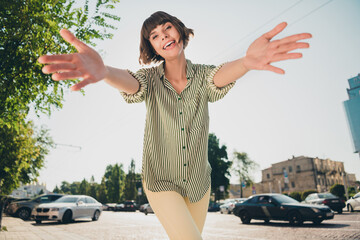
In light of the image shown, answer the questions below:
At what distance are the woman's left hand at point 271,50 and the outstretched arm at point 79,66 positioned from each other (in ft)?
3.09

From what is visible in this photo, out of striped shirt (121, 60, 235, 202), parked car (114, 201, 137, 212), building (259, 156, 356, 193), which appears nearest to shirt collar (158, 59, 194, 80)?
striped shirt (121, 60, 235, 202)

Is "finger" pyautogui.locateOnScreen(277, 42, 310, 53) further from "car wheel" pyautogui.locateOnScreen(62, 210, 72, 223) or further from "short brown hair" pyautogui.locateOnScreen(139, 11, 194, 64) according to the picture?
"car wheel" pyautogui.locateOnScreen(62, 210, 72, 223)

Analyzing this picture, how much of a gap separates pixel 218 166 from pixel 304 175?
36.2 meters

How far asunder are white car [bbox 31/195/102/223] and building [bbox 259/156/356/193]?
59.1 metres

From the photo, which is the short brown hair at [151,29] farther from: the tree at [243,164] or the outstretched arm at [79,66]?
the tree at [243,164]

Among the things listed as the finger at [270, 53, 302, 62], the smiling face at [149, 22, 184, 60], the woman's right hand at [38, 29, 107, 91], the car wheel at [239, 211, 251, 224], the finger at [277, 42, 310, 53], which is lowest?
the car wheel at [239, 211, 251, 224]

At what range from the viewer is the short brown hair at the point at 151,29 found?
7.18 ft

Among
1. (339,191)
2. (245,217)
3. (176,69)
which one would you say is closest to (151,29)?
(176,69)

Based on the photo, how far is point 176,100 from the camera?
2029 millimetres

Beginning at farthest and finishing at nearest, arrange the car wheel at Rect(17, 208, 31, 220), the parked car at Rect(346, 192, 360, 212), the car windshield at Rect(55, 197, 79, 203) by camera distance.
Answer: the car wheel at Rect(17, 208, 31, 220)
the parked car at Rect(346, 192, 360, 212)
the car windshield at Rect(55, 197, 79, 203)

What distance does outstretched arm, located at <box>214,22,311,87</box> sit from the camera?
1644 millimetres

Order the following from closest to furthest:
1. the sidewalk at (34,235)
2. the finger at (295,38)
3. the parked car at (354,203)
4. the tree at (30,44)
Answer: the finger at (295,38)
the tree at (30,44)
the sidewalk at (34,235)
the parked car at (354,203)

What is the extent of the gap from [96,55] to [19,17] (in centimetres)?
464

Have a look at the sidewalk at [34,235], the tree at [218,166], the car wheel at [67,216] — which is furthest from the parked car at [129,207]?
the sidewalk at [34,235]
